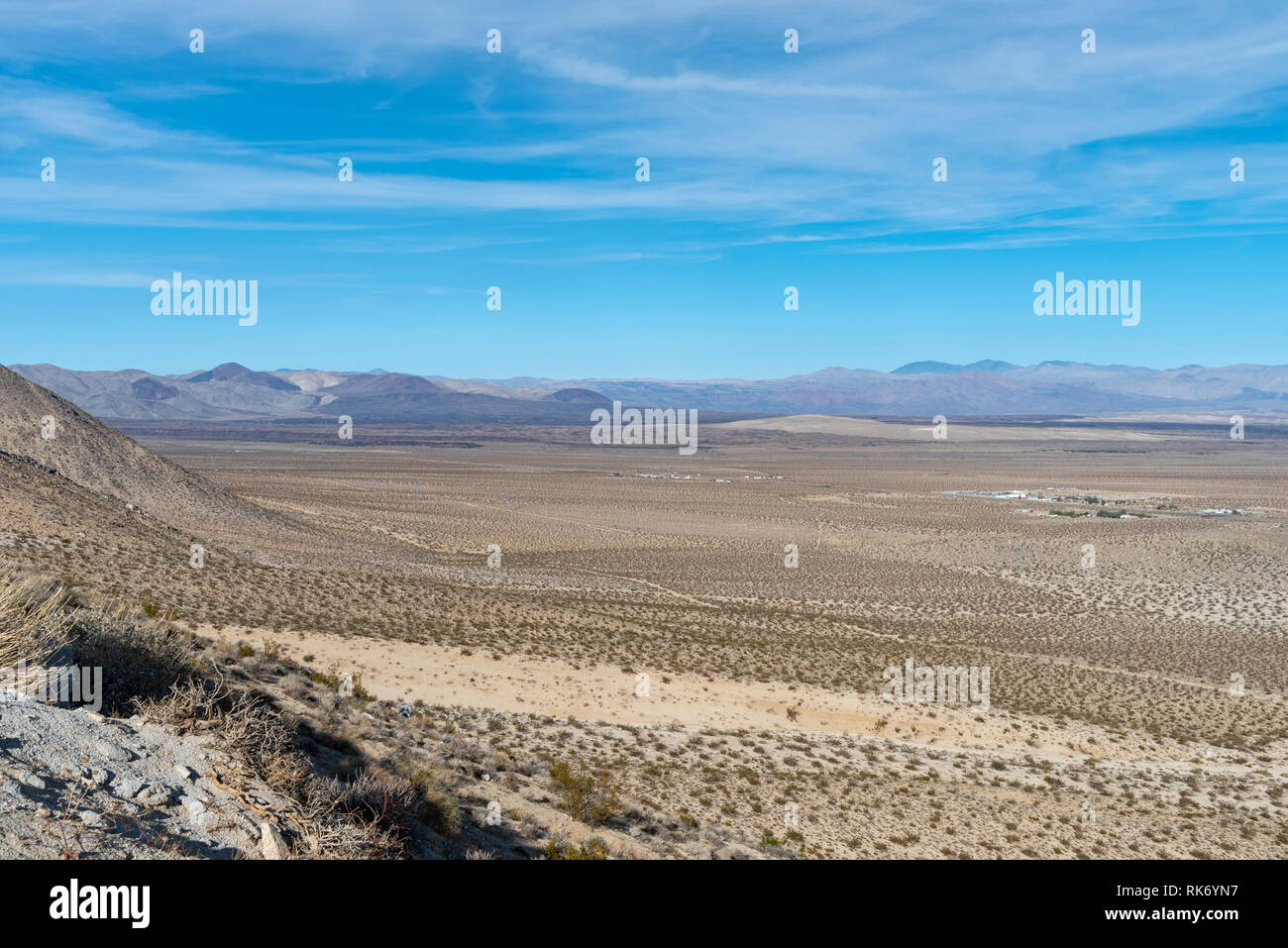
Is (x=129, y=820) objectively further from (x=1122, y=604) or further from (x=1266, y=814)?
(x=1122, y=604)

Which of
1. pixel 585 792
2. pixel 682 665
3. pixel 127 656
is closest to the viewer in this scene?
pixel 127 656

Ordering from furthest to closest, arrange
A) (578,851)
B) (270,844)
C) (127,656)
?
(127,656)
(578,851)
(270,844)

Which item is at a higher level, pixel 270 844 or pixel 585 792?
pixel 270 844

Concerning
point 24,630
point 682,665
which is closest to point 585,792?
point 24,630

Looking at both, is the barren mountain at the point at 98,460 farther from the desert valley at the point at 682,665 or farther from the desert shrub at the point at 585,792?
the desert shrub at the point at 585,792

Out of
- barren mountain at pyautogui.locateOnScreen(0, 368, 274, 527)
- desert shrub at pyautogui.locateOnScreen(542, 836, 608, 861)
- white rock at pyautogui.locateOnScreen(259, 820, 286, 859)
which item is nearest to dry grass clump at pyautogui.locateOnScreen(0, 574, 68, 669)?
white rock at pyautogui.locateOnScreen(259, 820, 286, 859)

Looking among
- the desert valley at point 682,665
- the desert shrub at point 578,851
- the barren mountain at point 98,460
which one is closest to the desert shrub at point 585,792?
the desert valley at point 682,665

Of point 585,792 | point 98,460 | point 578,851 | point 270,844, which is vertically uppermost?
point 98,460

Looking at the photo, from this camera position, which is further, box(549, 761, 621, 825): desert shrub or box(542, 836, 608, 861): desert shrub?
box(549, 761, 621, 825): desert shrub

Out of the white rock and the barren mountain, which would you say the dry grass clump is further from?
the barren mountain

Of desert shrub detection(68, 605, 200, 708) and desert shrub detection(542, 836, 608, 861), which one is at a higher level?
desert shrub detection(68, 605, 200, 708)

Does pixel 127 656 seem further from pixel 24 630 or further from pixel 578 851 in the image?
pixel 578 851
